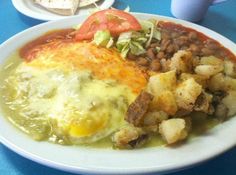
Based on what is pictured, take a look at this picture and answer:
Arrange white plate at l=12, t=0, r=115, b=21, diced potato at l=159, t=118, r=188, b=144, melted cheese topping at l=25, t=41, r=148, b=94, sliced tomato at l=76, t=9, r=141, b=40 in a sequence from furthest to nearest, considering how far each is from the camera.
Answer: white plate at l=12, t=0, r=115, b=21 < sliced tomato at l=76, t=9, r=141, b=40 < melted cheese topping at l=25, t=41, r=148, b=94 < diced potato at l=159, t=118, r=188, b=144

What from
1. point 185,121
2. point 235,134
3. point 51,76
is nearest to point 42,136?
point 51,76

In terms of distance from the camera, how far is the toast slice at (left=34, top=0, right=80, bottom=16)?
6.53 feet

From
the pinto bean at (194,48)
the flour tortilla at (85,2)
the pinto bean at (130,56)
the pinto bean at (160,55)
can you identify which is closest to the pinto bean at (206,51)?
the pinto bean at (194,48)

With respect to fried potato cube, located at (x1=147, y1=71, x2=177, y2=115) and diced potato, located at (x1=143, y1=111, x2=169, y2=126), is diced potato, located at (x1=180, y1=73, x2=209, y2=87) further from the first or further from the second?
diced potato, located at (x1=143, y1=111, x2=169, y2=126)

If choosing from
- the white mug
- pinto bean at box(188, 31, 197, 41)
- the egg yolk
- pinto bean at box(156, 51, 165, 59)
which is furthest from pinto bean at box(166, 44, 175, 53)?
the white mug

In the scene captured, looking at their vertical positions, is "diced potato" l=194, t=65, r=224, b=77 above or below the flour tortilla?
above

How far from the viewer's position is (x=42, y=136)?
1.06 m

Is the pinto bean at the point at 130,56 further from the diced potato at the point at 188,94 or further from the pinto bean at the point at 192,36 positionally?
the diced potato at the point at 188,94

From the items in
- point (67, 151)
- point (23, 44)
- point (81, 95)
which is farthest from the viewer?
point (23, 44)

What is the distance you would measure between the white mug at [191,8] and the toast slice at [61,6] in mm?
532

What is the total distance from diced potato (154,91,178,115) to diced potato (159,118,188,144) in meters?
0.03

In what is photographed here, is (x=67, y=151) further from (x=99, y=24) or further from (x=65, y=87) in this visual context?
(x=99, y=24)

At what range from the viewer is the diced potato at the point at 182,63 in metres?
1.20

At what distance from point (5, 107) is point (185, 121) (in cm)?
54
